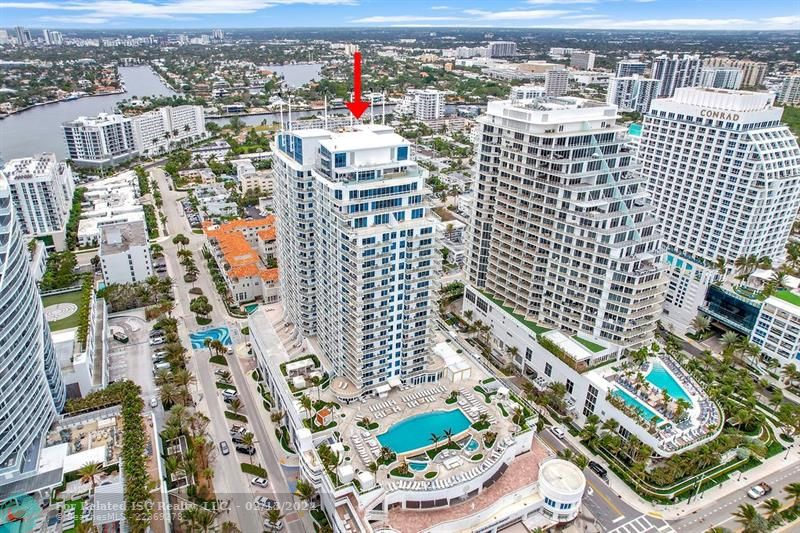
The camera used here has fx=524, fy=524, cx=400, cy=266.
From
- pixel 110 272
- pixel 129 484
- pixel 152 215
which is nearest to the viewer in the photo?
pixel 129 484

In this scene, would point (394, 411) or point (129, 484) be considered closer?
point (129, 484)

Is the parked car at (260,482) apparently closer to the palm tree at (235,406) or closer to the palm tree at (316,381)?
the palm tree at (235,406)

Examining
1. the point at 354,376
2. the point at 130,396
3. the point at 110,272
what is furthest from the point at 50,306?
the point at 354,376

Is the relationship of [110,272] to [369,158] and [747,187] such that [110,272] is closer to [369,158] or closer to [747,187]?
[369,158]

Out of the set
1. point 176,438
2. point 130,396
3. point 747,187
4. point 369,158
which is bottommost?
point 176,438

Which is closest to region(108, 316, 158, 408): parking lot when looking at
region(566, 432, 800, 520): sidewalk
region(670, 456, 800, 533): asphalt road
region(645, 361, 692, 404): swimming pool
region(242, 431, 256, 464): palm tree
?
region(242, 431, 256, 464): palm tree

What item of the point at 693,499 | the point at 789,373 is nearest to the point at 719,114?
the point at 789,373

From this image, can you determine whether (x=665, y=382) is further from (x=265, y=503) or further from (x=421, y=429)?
(x=265, y=503)
